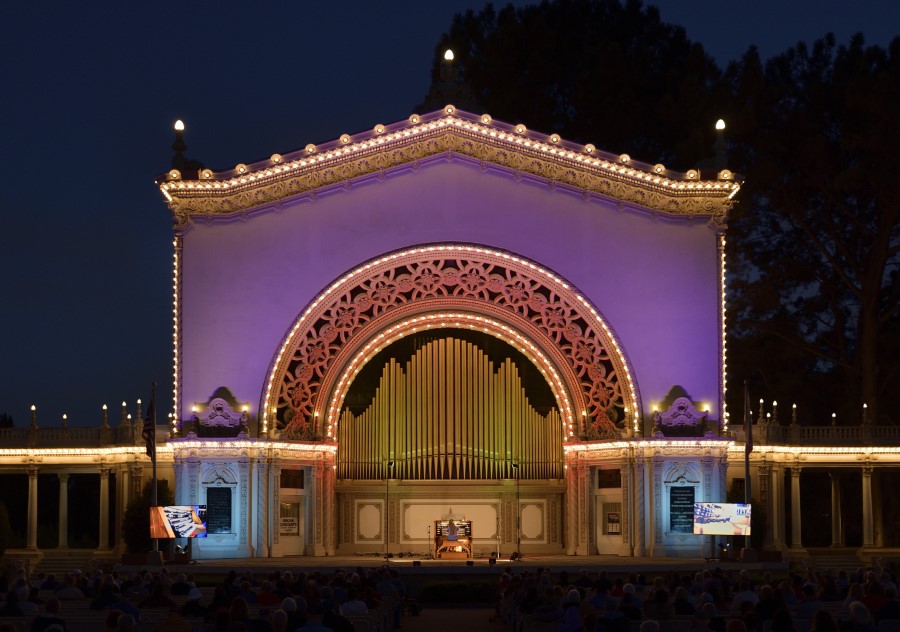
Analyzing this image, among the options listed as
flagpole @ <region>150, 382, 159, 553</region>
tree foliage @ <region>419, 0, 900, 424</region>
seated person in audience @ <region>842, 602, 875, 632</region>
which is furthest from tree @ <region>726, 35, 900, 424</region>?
seated person in audience @ <region>842, 602, 875, 632</region>

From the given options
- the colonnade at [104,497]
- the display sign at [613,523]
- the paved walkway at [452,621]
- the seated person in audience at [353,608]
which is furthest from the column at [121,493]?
the seated person in audience at [353,608]

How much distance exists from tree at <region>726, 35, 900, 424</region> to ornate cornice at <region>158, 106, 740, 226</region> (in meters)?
11.8

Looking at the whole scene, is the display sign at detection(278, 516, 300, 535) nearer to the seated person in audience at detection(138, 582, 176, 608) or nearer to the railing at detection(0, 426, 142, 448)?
the railing at detection(0, 426, 142, 448)

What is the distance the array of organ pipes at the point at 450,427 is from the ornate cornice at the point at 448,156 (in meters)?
6.73

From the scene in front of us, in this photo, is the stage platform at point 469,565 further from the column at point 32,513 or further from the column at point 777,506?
the column at point 32,513

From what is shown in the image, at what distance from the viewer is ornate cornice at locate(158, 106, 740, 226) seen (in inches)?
1809

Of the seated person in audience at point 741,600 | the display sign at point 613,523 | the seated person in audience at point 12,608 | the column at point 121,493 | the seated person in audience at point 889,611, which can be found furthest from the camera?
the column at point 121,493

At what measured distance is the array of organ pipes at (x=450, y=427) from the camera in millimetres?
49406

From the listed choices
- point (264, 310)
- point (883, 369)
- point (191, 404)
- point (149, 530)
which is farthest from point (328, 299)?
point (883, 369)

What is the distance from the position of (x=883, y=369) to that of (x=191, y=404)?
2769cm

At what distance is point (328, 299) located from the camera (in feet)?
152

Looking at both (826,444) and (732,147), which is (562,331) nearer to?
(826,444)

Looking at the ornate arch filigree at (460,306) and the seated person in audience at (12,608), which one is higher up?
the ornate arch filigree at (460,306)

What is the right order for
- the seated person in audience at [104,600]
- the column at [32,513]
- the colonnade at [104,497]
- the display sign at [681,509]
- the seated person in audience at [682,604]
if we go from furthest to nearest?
the colonnade at [104,497] < the column at [32,513] < the display sign at [681,509] < the seated person in audience at [104,600] < the seated person in audience at [682,604]
